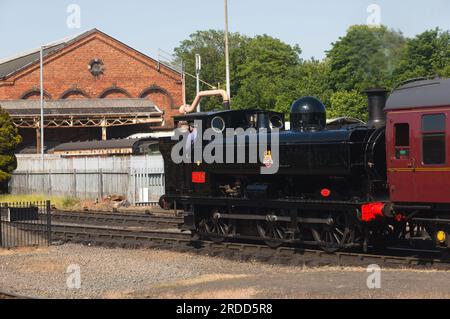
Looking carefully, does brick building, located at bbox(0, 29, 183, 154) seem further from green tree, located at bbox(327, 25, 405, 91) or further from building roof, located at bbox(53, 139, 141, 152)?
green tree, located at bbox(327, 25, 405, 91)

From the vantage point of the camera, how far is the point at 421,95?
50.8 ft

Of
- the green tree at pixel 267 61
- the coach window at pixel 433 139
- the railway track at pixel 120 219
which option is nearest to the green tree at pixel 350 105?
the railway track at pixel 120 219

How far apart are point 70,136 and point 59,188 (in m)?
20.7

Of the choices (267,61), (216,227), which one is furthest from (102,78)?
(216,227)

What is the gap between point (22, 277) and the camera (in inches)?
645

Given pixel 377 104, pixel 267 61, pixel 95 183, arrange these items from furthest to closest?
pixel 267 61 → pixel 95 183 → pixel 377 104

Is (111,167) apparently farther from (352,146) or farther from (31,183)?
(352,146)

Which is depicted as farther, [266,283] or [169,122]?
[169,122]

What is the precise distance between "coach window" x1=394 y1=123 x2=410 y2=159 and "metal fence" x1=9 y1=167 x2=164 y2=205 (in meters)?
22.7

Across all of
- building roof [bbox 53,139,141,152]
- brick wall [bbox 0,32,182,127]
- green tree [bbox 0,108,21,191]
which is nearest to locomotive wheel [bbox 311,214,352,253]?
building roof [bbox 53,139,141,152]

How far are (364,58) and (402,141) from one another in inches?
962

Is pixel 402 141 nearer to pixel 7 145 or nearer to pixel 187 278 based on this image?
pixel 187 278

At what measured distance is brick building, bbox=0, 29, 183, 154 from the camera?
205ft
